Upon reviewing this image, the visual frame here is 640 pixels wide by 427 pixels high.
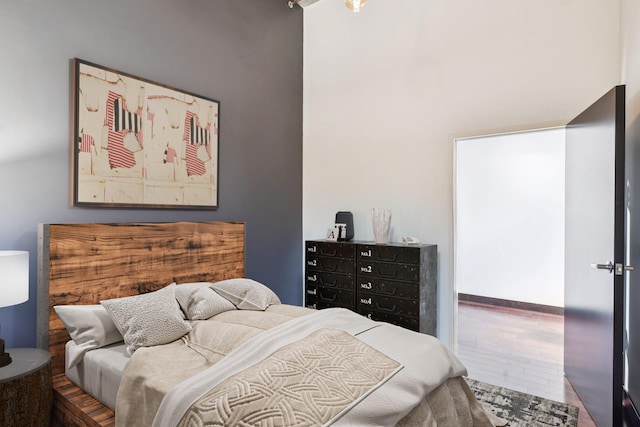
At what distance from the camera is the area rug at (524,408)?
234 centimetres

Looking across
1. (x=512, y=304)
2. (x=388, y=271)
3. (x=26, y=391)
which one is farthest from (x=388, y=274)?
(x=512, y=304)

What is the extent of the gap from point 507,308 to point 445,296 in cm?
239

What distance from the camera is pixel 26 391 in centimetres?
Answer: 185

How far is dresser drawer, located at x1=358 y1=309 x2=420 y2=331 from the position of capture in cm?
329

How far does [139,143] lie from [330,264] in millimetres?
A: 2059

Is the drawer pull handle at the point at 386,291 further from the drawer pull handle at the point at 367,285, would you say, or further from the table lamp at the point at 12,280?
the table lamp at the point at 12,280

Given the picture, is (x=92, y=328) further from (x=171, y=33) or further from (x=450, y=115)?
(x=450, y=115)

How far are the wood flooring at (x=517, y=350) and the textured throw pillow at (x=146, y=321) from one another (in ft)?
7.88

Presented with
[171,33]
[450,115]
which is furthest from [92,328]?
[450,115]

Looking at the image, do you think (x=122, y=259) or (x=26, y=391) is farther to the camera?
(x=122, y=259)

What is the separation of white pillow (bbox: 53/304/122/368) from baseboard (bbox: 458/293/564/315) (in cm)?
494

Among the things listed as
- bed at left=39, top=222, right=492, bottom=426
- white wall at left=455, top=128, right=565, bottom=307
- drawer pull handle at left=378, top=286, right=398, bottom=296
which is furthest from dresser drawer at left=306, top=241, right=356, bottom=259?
white wall at left=455, top=128, right=565, bottom=307

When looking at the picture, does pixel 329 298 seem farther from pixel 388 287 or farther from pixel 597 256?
pixel 597 256

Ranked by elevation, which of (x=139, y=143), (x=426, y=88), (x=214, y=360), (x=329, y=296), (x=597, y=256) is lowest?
(x=329, y=296)
